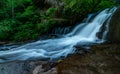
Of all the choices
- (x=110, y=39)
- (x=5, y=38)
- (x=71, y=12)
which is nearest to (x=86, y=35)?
(x=110, y=39)

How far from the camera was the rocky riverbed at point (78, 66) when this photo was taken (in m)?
4.44

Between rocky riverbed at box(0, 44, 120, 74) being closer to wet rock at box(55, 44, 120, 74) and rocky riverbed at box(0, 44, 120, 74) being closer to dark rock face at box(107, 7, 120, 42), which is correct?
wet rock at box(55, 44, 120, 74)

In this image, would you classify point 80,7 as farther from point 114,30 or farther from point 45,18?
point 114,30

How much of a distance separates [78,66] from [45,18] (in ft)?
24.0

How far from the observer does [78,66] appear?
4695 millimetres

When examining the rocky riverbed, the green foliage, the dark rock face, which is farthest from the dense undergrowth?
the rocky riverbed

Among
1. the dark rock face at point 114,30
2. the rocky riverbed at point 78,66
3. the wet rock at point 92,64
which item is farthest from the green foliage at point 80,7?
the rocky riverbed at point 78,66

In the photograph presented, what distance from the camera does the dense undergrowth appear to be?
10969 mm

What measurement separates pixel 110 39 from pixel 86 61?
3.28m

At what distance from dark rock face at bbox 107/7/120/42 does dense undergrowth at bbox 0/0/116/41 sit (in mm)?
3277

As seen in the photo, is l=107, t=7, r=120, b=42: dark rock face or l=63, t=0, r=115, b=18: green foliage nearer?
l=107, t=7, r=120, b=42: dark rock face

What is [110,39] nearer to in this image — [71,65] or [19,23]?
[71,65]

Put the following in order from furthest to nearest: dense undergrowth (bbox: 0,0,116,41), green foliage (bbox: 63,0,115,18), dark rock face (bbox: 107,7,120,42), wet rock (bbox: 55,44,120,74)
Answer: green foliage (bbox: 63,0,115,18) → dense undergrowth (bbox: 0,0,116,41) → dark rock face (bbox: 107,7,120,42) → wet rock (bbox: 55,44,120,74)

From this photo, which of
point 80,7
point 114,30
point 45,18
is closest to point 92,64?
point 114,30
